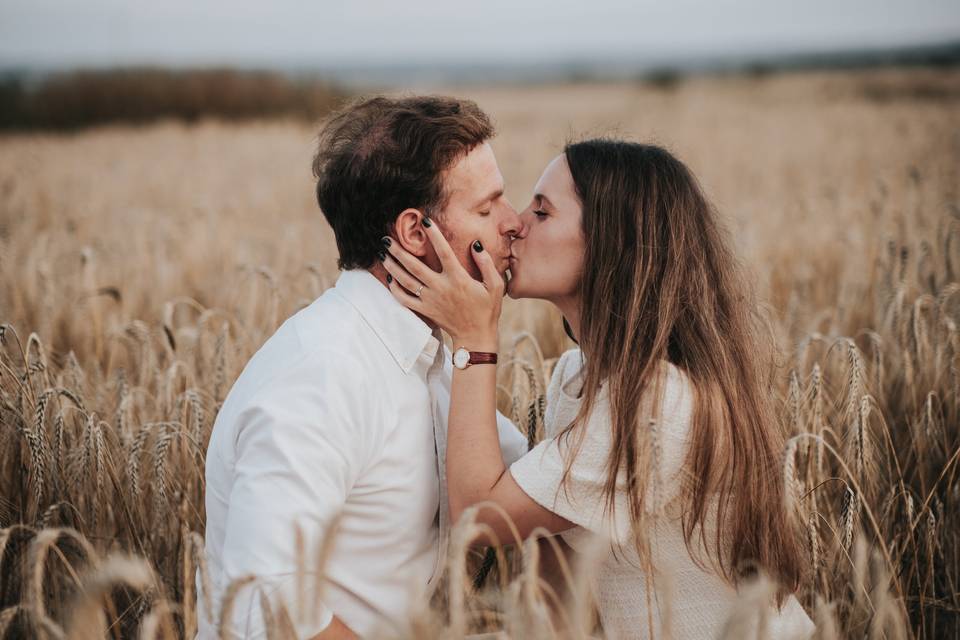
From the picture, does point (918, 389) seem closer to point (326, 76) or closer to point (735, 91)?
point (326, 76)

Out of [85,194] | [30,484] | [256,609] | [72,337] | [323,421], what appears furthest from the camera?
[85,194]

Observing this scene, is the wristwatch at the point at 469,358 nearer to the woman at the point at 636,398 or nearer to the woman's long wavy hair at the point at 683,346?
the woman at the point at 636,398

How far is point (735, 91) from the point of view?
3047 centimetres

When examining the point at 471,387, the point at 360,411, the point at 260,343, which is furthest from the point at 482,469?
the point at 260,343

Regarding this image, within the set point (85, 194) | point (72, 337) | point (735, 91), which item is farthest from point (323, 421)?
point (735, 91)

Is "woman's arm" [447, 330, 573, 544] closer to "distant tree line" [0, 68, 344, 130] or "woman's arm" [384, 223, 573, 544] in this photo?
"woman's arm" [384, 223, 573, 544]

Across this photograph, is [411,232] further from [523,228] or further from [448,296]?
[523,228]

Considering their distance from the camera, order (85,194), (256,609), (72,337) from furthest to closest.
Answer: (85,194) → (72,337) → (256,609)

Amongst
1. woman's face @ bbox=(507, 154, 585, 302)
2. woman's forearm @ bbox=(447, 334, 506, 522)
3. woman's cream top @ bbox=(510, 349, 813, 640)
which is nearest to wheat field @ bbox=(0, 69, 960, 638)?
woman's cream top @ bbox=(510, 349, 813, 640)

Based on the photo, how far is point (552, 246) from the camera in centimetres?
235

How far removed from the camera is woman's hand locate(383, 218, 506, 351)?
7.02 ft

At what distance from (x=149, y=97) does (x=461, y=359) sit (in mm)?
25135

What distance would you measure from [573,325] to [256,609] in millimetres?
1336

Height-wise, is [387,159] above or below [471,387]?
above
